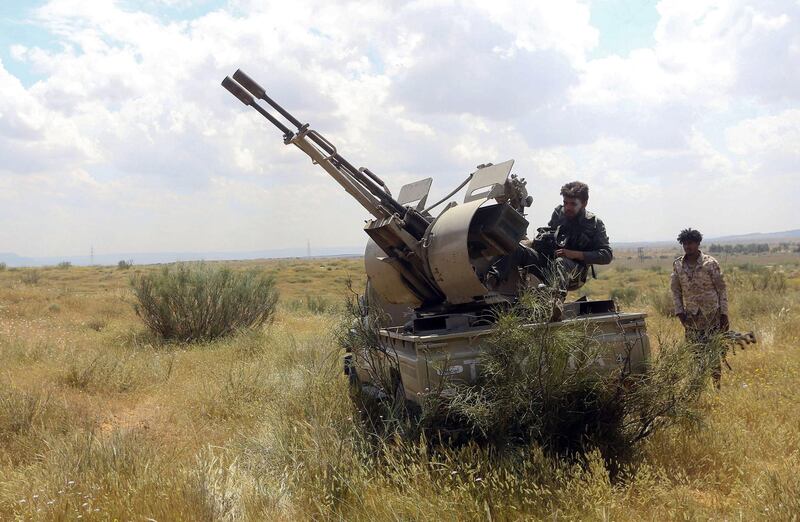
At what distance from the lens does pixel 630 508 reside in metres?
4.02

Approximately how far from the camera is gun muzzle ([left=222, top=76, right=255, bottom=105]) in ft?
22.8

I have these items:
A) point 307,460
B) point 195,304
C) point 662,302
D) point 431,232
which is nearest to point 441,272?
point 431,232

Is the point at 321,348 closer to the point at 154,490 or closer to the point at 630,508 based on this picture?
the point at 154,490

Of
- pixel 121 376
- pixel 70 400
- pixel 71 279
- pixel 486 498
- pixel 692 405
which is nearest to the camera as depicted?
pixel 486 498

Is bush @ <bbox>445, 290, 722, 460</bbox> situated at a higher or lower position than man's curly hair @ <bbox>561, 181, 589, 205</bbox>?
lower

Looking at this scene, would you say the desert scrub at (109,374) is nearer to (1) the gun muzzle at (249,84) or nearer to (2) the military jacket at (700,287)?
(1) the gun muzzle at (249,84)

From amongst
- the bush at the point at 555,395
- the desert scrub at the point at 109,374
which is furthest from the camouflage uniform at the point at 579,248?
the desert scrub at the point at 109,374

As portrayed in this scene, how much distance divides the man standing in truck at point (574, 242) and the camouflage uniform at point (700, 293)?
2.04m

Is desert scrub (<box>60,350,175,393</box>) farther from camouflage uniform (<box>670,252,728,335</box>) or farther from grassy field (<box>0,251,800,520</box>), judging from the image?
camouflage uniform (<box>670,252,728,335</box>)

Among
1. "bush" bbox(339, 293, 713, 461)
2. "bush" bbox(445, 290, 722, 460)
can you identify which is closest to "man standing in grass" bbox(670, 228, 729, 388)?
"bush" bbox(445, 290, 722, 460)

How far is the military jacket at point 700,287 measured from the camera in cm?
742

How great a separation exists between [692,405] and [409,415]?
2135 mm

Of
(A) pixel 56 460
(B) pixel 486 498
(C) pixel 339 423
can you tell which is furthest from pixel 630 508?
(A) pixel 56 460

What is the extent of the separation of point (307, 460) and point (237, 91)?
3.98m
